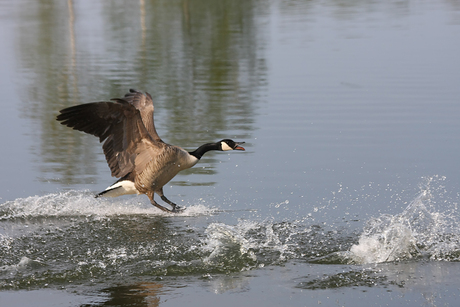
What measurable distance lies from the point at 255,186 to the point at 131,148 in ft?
5.53

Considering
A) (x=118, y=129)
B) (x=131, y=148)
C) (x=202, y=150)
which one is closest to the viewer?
(x=118, y=129)

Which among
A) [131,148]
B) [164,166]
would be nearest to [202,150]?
[164,166]

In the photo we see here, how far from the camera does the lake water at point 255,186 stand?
18.2ft

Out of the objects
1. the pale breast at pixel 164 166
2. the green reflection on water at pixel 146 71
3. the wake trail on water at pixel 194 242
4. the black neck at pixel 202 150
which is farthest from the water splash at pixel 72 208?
the green reflection on water at pixel 146 71

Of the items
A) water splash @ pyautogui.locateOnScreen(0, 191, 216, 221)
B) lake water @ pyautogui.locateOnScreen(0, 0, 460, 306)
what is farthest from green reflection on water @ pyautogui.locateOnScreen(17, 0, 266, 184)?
water splash @ pyautogui.locateOnScreen(0, 191, 216, 221)

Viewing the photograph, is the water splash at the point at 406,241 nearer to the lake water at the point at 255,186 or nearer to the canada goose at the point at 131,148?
the lake water at the point at 255,186

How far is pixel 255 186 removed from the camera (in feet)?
28.1

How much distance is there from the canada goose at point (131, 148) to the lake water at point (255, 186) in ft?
1.08

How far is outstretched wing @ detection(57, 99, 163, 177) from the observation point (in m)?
7.36

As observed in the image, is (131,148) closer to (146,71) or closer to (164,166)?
(164,166)

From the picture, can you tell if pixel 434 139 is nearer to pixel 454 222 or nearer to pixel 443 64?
pixel 454 222

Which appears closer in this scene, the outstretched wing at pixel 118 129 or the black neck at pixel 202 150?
the outstretched wing at pixel 118 129

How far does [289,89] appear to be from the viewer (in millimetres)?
15023

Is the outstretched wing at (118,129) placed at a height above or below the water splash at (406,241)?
above
